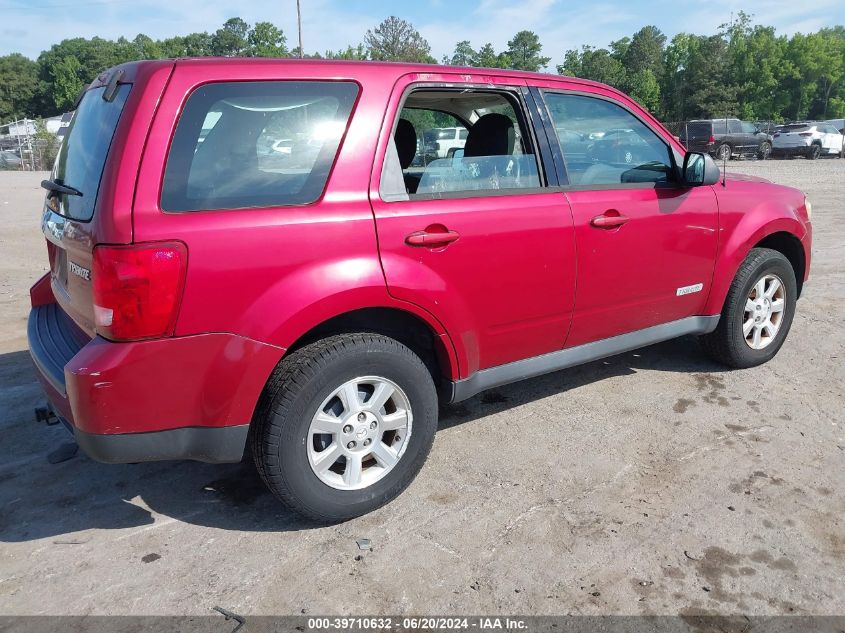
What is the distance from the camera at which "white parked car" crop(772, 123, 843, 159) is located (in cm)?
3075

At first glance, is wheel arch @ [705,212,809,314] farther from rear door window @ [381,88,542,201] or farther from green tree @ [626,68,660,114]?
green tree @ [626,68,660,114]

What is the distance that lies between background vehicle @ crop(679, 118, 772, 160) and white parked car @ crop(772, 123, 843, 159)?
0.55 metres

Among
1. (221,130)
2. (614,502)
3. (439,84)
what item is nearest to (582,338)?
(614,502)

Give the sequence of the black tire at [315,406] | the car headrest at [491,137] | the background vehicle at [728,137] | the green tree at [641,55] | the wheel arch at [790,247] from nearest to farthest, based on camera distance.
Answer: the black tire at [315,406] → the car headrest at [491,137] → the wheel arch at [790,247] → the background vehicle at [728,137] → the green tree at [641,55]

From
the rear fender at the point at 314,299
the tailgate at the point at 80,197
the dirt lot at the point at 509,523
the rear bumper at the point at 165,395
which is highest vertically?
the tailgate at the point at 80,197

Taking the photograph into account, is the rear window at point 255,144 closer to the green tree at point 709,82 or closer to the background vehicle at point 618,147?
the background vehicle at point 618,147

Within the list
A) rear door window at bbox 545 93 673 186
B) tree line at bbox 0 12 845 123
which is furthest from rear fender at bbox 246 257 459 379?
tree line at bbox 0 12 845 123

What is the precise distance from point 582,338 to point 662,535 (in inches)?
47.8

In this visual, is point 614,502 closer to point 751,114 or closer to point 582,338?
point 582,338

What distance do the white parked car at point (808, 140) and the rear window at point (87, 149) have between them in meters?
34.1

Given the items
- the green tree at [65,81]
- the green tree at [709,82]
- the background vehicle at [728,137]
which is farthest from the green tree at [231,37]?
the background vehicle at [728,137]

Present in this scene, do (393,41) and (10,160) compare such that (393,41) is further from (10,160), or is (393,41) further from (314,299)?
(314,299)

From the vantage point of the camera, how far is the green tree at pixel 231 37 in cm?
9725

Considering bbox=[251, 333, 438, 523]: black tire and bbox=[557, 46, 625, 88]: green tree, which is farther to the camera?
bbox=[557, 46, 625, 88]: green tree
